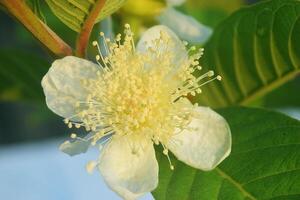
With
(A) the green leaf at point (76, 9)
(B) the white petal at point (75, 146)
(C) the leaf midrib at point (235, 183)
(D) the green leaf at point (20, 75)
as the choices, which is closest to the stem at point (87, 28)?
(A) the green leaf at point (76, 9)

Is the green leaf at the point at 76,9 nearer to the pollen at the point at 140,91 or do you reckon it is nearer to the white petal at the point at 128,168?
the pollen at the point at 140,91

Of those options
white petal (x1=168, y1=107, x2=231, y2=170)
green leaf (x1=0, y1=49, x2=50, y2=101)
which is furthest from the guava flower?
green leaf (x1=0, y1=49, x2=50, y2=101)

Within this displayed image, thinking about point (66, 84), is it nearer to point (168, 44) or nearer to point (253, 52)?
point (168, 44)

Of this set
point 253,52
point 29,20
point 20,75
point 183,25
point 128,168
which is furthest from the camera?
point 20,75

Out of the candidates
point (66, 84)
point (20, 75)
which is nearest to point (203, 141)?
point (66, 84)

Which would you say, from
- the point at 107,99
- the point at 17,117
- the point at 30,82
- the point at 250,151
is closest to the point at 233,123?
the point at 250,151

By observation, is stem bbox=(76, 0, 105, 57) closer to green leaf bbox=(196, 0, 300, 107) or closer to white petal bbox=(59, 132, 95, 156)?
white petal bbox=(59, 132, 95, 156)
